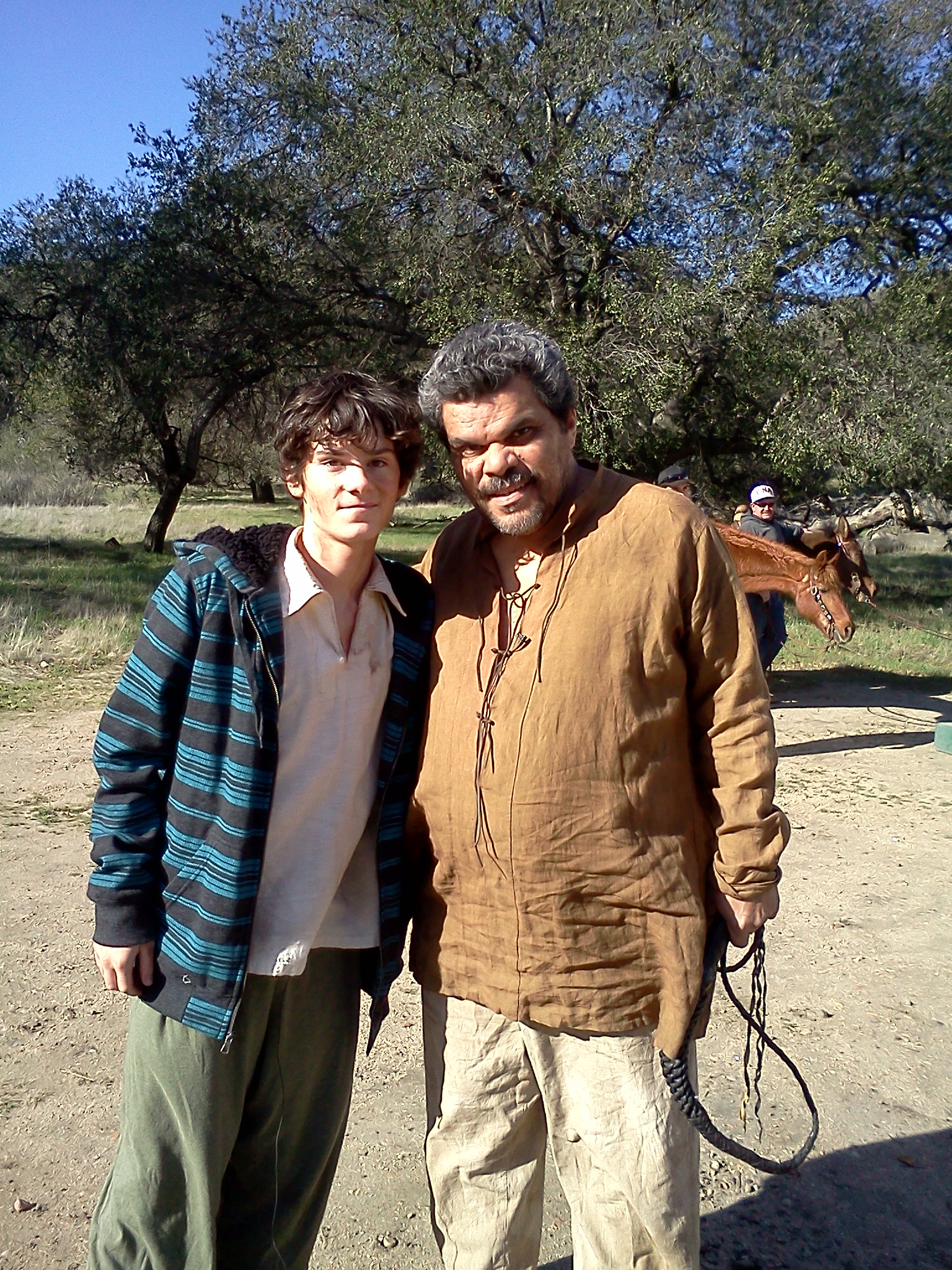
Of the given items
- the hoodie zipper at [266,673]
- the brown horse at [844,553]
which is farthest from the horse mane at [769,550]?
the hoodie zipper at [266,673]

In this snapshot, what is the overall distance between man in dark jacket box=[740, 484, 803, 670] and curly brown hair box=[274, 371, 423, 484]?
5.85m

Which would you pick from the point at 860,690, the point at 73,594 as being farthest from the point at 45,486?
the point at 860,690

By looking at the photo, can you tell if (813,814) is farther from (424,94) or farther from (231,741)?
(424,94)

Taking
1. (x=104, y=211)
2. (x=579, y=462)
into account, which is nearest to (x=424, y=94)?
(x=104, y=211)

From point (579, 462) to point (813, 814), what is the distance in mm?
4441

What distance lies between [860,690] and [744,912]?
8395 millimetres

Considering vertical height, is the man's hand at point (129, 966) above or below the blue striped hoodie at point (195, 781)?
below

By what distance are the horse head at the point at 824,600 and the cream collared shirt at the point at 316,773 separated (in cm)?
605

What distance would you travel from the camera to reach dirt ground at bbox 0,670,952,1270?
2572 mm

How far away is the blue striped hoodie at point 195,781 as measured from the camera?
Answer: 176cm

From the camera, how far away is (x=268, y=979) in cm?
186

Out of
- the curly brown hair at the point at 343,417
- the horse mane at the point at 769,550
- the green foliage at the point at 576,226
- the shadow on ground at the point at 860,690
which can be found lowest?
the shadow on ground at the point at 860,690

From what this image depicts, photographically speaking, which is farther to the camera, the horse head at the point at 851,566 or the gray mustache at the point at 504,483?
the horse head at the point at 851,566

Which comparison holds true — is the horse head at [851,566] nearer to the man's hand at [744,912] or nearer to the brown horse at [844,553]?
the brown horse at [844,553]
